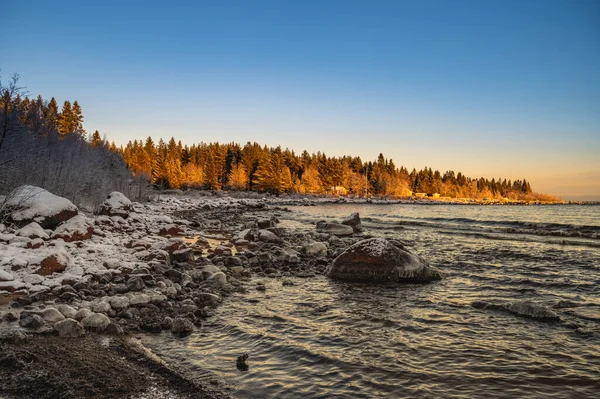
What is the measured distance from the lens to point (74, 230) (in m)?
14.3

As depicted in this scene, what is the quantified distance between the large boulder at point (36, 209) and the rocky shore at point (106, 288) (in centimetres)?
4

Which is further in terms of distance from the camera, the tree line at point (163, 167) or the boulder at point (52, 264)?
the tree line at point (163, 167)

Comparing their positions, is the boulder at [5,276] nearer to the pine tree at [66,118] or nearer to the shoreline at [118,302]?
the shoreline at [118,302]

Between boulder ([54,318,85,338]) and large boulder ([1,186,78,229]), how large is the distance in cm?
987

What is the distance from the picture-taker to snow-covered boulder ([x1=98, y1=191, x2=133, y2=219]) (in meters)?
23.6

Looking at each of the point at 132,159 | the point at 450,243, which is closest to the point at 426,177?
the point at 132,159

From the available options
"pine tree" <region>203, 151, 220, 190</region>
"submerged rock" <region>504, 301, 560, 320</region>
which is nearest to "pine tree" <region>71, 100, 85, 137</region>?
"pine tree" <region>203, 151, 220, 190</region>

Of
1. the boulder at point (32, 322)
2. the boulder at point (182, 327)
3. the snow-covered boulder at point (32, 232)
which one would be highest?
the snow-covered boulder at point (32, 232)

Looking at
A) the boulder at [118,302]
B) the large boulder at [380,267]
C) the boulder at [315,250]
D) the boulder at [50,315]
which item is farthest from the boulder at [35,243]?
A: the boulder at [315,250]

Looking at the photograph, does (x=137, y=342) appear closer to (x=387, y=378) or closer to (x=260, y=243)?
(x=387, y=378)

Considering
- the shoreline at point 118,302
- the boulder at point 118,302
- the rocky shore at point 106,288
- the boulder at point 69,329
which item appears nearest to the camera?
the shoreline at point 118,302

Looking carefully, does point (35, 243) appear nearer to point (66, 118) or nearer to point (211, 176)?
point (66, 118)

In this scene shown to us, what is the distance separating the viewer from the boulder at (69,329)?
6.50 meters

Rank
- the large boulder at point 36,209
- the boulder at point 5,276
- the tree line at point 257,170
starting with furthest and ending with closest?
1. the tree line at point 257,170
2. the large boulder at point 36,209
3. the boulder at point 5,276
